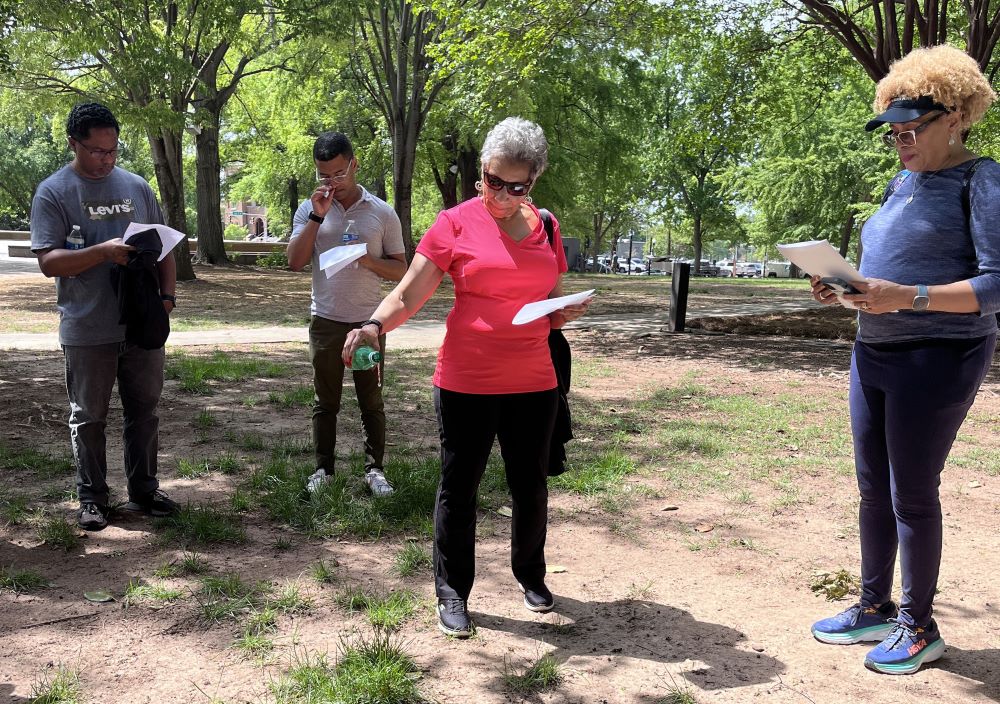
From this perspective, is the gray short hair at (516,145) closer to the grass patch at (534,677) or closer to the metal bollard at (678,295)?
the grass patch at (534,677)

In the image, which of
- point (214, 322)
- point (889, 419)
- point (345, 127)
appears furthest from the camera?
point (345, 127)

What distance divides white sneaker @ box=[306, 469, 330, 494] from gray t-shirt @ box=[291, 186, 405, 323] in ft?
3.01

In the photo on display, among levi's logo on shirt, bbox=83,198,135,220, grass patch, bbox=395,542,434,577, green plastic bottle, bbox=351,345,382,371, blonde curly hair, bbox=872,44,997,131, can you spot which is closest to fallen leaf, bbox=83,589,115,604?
grass patch, bbox=395,542,434,577

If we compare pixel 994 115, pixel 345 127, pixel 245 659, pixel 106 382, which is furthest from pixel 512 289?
pixel 345 127

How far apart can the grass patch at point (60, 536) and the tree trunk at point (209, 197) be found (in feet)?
75.0

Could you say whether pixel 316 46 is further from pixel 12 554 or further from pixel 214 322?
pixel 12 554

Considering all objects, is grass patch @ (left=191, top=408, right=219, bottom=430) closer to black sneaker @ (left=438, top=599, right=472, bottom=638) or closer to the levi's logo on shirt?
the levi's logo on shirt

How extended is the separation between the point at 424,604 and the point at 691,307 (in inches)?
640

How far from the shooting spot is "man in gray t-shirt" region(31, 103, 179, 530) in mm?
4324

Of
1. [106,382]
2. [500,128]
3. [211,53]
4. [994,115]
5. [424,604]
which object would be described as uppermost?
[211,53]

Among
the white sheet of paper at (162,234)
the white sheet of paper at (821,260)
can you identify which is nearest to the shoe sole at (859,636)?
the white sheet of paper at (821,260)

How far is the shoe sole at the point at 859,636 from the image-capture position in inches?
135

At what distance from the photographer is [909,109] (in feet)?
9.83

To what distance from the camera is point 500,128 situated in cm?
329
